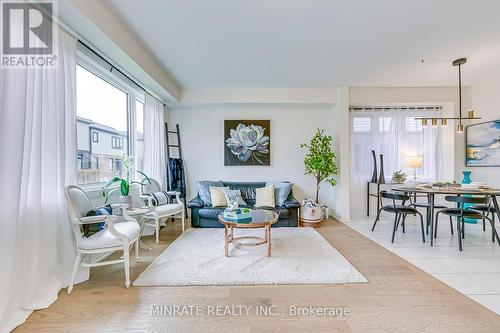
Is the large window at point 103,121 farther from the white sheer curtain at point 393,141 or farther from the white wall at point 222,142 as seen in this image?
the white sheer curtain at point 393,141

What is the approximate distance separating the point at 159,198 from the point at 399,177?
4.62 metres

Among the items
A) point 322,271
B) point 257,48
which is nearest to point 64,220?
point 322,271

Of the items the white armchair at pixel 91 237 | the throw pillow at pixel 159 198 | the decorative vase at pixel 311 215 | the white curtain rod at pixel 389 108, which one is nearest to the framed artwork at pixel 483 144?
the white curtain rod at pixel 389 108

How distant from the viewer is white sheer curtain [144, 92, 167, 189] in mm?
4137

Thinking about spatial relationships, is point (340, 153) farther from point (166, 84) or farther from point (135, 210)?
point (135, 210)

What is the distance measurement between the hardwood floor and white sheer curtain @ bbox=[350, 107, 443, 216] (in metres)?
2.98

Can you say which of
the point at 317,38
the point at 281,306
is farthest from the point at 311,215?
the point at 317,38

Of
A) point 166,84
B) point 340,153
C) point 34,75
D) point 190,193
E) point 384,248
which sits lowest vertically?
point 384,248

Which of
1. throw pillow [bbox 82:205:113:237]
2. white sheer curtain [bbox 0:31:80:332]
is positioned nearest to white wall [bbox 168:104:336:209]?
throw pillow [bbox 82:205:113:237]

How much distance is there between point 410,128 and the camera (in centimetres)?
508

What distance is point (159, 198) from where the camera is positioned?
3.79 metres

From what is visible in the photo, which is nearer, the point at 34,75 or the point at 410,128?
the point at 34,75

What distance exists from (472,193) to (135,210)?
4.30 metres
